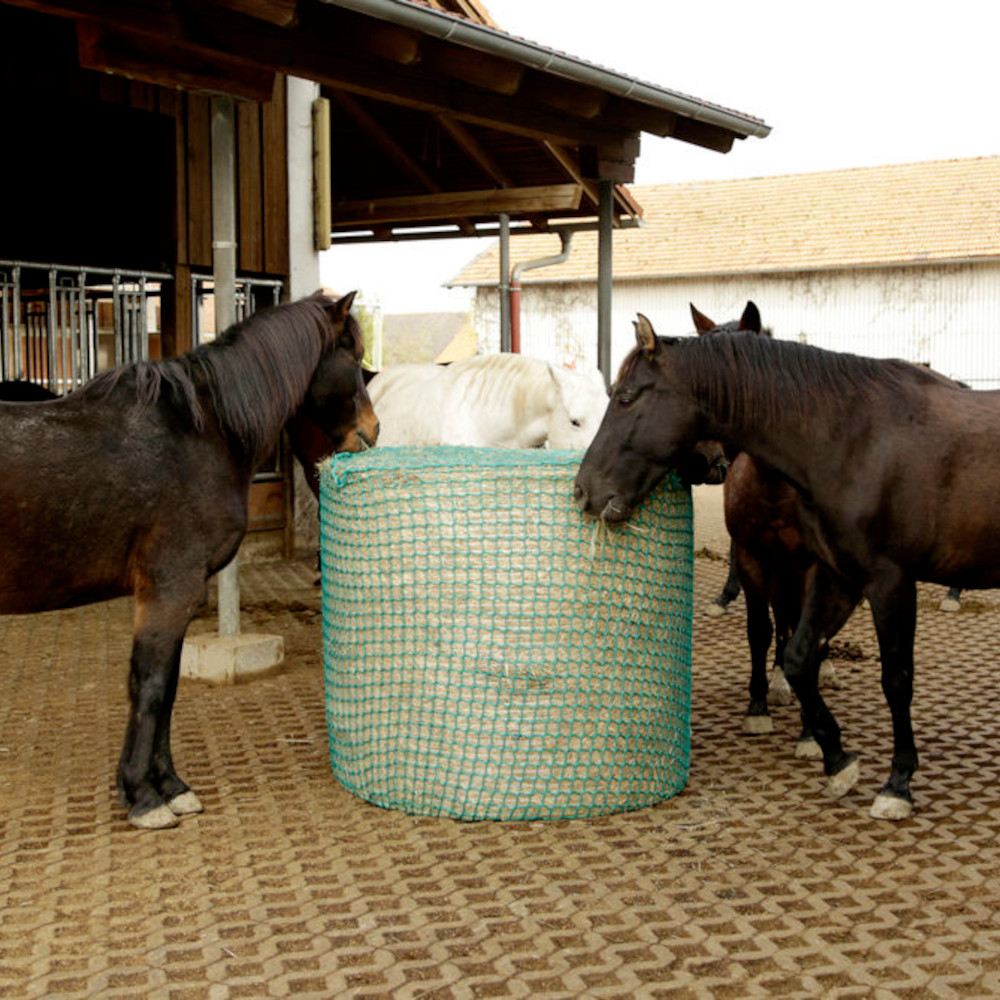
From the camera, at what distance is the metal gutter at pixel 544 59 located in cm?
563

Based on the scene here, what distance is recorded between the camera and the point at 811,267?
27.3 metres

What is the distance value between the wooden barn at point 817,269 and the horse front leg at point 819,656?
22265mm

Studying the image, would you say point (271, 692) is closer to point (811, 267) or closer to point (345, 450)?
point (345, 450)

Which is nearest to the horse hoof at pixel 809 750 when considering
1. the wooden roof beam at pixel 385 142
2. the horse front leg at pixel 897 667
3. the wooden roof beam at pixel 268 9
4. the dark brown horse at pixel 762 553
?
the dark brown horse at pixel 762 553

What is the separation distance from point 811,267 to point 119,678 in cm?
2383

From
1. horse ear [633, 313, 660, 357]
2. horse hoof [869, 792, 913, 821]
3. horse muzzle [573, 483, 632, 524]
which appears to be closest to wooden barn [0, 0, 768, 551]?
horse ear [633, 313, 660, 357]

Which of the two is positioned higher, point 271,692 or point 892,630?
point 892,630

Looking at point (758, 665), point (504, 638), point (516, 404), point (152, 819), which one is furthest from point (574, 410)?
point (152, 819)

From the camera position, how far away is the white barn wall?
87.6ft

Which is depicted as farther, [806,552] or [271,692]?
[271,692]

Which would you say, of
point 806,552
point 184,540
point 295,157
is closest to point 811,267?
point 295,157

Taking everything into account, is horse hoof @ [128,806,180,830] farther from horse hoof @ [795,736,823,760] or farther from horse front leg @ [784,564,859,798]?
horse hoof @ [795,736,823,760]

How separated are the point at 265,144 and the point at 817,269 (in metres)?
20.1

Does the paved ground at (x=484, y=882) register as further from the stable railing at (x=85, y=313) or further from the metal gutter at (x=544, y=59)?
the stable railing at (x=85, y=313)
